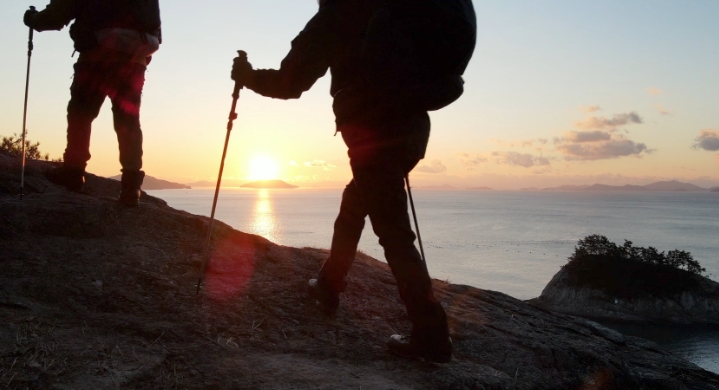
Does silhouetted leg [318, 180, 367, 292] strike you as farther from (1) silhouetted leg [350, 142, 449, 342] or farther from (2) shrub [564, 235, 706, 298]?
(2) shrub [564, 235, 706, 298]

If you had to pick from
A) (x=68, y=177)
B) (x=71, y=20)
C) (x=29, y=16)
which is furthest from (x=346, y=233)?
(x=29, y=16)

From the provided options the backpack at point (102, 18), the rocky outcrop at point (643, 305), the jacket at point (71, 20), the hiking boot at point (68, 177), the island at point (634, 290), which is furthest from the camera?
the island at point (634, 290)

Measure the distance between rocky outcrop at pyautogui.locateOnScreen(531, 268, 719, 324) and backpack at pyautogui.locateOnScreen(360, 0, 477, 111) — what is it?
193ft

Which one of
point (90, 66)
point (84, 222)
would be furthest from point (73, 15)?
point (84, 222)

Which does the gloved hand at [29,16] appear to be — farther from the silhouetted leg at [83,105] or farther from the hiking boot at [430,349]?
the hiking boot at [430,349]

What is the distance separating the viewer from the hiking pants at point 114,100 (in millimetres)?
5797

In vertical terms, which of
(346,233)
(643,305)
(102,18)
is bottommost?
(643,305)

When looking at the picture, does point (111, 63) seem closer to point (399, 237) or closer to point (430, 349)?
point (399, 237)

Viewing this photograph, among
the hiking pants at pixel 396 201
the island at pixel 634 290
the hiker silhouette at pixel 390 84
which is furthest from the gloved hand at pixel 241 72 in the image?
the island at pixel 634 290

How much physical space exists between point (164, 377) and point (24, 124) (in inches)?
197

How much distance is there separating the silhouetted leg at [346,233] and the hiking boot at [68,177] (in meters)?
4.00

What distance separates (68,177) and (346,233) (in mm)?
4237

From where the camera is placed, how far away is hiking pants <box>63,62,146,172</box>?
580 centimetres

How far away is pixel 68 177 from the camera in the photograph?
6.56m
